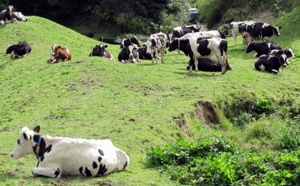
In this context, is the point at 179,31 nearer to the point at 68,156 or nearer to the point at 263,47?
the point at 263,47

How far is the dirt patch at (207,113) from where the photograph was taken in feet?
47.5

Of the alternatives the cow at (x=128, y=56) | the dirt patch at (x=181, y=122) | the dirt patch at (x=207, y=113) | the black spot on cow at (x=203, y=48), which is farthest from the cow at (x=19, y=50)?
the dirt patch at (x=181, y=122)

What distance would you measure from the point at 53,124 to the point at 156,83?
480cm

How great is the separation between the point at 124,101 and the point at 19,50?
10.9 m

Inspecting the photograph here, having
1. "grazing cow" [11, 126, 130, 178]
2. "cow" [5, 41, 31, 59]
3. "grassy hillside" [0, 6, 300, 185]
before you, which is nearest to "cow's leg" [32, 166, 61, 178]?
"grazing cow" [11, 126, 130, 178]

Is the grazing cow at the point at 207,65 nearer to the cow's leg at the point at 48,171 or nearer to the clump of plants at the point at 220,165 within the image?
the clump of plants at the point at 220,165

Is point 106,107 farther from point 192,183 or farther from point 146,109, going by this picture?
point 192,183

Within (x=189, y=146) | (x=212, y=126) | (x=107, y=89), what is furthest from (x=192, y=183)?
(x=107, y=89)

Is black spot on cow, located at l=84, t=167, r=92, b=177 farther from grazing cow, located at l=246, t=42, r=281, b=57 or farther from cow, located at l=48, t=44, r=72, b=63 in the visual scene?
grazing cow, located at l=246, t=42, r=281, b=57

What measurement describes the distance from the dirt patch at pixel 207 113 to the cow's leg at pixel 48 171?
585 centimetres

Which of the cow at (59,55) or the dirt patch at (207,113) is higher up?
the cow at (59,55)

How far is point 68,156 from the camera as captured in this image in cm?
931

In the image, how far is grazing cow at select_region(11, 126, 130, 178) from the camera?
9312mm

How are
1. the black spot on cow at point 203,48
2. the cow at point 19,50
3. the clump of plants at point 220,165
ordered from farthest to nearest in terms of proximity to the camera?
the cow at point 19,50, the black spot on cow at point 203,48, the clump of plants at point 220,165
